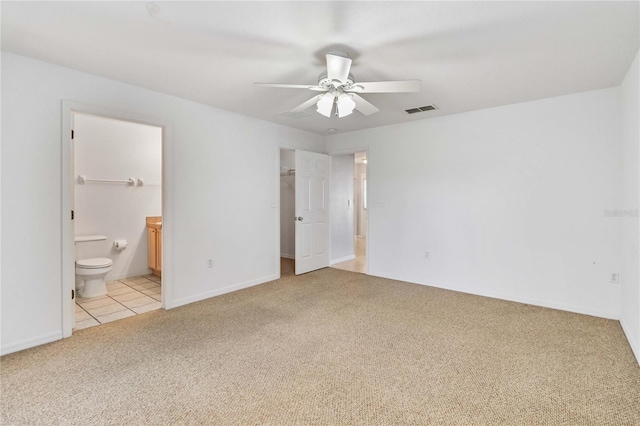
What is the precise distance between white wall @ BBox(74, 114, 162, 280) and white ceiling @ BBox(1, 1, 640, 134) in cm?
192

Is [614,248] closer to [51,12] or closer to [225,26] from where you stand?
[225,26]

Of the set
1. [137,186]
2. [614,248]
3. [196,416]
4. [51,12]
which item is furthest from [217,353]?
[614,248]

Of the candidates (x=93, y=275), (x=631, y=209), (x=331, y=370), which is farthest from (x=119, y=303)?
(x=631, y=209)

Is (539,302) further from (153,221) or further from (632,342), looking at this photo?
(153,221)

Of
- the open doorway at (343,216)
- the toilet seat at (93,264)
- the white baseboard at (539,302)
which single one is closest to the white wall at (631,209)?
the white baseboard at (539,302)

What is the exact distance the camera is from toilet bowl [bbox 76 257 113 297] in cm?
376

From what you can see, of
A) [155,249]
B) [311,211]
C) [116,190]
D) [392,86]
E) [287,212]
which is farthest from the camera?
[287,212]

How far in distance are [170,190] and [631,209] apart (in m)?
4.55

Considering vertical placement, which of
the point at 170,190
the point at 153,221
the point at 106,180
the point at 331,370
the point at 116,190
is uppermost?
the point at 106,180

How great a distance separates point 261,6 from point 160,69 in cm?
142

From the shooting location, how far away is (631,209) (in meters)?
2.78

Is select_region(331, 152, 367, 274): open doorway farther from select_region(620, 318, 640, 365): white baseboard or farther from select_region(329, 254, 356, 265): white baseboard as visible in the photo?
select_region(620, 318, 640, 365): white baseboard

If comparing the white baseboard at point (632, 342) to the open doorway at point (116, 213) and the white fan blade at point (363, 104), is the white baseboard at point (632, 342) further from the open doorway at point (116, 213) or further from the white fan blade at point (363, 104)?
the open doorway at point (116, 213)

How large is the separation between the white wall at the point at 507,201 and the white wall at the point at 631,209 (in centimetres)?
22
